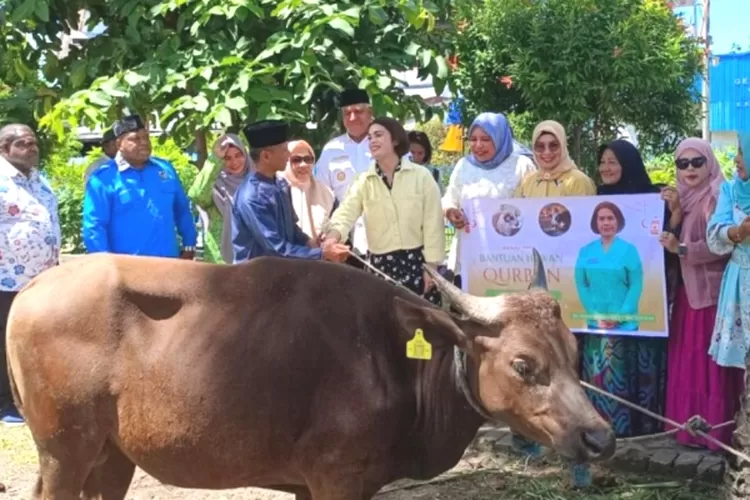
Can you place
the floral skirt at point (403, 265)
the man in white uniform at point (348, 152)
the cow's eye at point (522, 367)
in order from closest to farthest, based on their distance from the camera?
the cow's eye at point (522, 367) → the floral skirt at point (403, 265) → the man in white uniform at point (348, 152)

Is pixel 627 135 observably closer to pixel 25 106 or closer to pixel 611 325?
pixel 611 325

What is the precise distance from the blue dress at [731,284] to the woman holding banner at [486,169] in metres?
1.36

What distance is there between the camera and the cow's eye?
364cm

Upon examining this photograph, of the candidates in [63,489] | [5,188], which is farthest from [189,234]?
[63,489]

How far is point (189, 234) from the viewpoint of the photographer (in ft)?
23.5

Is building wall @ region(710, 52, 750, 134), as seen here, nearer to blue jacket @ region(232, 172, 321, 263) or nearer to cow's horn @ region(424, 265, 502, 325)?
blue jacket @ region(232, 172, 321, 263)

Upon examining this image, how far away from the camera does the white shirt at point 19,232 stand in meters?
7.09

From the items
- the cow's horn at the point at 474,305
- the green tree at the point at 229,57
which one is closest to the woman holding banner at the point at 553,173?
the green tree at the point at 229,57

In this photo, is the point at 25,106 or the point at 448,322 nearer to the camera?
the point at 448,322

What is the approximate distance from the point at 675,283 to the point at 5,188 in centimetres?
502

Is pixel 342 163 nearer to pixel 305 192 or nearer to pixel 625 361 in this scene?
pixel 305 192

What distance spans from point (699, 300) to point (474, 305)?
87.3 inches

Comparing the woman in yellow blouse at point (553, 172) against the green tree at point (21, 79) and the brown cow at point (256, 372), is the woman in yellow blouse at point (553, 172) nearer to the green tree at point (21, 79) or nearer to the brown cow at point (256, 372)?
the brown cow at point (256, 372)

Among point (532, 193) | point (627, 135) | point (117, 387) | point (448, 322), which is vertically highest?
point (627, 135)
